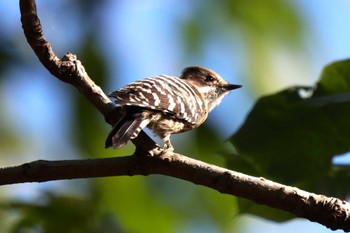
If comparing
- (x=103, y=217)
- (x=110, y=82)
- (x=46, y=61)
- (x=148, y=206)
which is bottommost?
(x=148, y=206)

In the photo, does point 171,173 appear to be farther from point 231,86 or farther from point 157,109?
point 231,86

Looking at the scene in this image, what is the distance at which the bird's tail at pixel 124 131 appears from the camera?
2.80 metres

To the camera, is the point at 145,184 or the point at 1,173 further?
the point at 145,184

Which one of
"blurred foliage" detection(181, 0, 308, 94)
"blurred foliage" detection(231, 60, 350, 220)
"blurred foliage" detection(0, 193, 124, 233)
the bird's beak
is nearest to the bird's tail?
"blurred foliage" detection(231, 60, 350, 220)

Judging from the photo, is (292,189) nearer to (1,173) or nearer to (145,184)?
(1,173)

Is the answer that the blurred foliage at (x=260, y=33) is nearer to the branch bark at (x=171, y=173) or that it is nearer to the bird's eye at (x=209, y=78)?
the bird's eye at (x=209, y=78)

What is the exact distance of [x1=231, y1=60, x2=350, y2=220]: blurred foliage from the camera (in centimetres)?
378

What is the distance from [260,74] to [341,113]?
1484 mm

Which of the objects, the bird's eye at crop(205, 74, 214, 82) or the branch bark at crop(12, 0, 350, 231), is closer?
the branch bark at crop(12, 0, 350, 231)

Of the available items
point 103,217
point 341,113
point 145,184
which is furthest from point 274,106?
point 145,184

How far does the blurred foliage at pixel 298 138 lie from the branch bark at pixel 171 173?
103cm

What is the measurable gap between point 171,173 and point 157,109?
767mm

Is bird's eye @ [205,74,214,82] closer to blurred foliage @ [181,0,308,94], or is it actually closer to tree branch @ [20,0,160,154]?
blurred foliage @ [181,0,308,94]

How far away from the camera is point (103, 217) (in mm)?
4074
